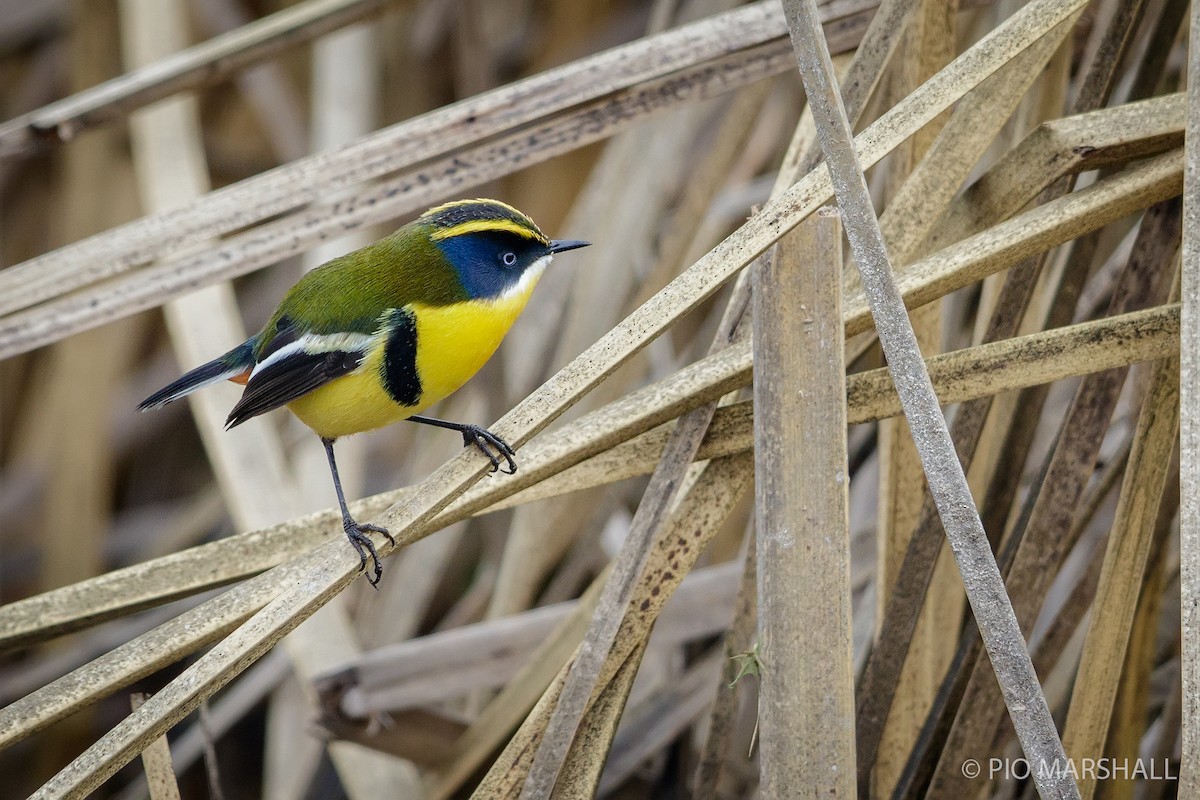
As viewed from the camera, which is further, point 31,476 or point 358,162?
point 31,476

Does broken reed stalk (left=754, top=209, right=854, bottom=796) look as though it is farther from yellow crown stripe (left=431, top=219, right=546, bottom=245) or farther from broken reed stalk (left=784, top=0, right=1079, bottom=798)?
yellow crown stripe (left=431, top=219, right=546, bottom=245)

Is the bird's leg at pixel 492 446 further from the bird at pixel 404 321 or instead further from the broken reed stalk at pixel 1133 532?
the broken reed stalk at pixel 1133 532

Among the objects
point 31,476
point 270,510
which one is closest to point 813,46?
point 270,510

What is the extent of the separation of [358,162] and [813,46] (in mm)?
1047

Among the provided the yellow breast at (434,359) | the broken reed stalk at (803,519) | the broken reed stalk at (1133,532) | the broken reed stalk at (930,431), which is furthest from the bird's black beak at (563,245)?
the broken reed stalk at (1133,532)

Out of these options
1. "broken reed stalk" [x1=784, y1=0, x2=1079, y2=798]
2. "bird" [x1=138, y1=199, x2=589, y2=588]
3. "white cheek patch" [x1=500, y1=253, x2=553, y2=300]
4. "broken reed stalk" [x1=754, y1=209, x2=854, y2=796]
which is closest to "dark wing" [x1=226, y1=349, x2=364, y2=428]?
"bird" [x1=138, y1=199, x2=589, y2=588]

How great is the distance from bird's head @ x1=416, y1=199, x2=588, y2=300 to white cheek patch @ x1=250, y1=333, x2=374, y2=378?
233 mm

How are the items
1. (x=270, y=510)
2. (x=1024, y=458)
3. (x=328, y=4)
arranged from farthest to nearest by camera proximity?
(x=270, y=510) → (x=328, y=4) → (x=1024, y=458)

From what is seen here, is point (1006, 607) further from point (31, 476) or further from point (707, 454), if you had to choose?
point (31, 476)

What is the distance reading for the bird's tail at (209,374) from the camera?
2301 millimetres

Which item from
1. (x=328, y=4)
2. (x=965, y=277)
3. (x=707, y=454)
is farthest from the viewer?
(x=328, y=4)

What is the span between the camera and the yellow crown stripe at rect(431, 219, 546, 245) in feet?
6.97

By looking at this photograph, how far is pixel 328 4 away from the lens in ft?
8.04

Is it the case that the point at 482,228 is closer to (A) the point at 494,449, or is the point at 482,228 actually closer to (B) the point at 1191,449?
(A) the point at 494,449
